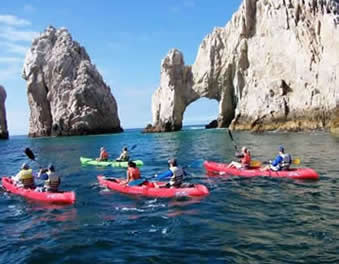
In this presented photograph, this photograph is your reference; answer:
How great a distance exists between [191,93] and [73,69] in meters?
28.8

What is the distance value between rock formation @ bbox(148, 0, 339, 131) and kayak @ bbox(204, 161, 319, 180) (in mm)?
30160

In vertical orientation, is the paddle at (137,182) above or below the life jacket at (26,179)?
below

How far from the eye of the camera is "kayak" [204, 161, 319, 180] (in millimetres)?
19812

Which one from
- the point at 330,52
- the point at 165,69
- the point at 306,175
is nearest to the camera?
the point at 306,175

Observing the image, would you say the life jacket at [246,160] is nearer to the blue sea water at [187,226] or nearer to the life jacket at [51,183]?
the blue sea water at [187,226]

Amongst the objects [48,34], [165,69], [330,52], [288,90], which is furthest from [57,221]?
[48,34]

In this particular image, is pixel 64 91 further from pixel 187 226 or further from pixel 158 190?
pixel 187 226

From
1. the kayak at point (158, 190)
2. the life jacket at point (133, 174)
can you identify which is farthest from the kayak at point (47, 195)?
the life jacket at point (133, 174)

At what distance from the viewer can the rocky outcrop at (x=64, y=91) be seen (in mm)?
92188

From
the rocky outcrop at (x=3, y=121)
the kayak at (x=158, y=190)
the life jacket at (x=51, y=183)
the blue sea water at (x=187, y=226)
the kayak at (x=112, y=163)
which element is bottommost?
the blue sea water at (x=187, y=226)

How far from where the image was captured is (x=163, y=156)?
3588 centimetres

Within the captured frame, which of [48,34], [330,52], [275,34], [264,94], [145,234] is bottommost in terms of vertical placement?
[145,234]

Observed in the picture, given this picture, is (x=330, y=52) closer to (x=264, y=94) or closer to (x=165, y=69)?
(x=264, y=94)

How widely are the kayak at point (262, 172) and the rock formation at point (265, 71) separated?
98.9ft
